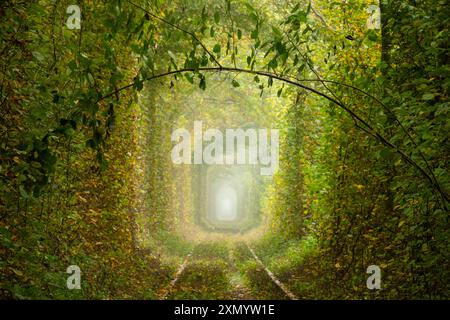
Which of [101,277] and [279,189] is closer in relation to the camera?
[101,277]

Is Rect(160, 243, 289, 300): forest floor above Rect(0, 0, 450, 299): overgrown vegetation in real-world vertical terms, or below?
below

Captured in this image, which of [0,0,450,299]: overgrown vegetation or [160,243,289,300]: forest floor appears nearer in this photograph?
[0,0,450,299]: overgrown vegetation

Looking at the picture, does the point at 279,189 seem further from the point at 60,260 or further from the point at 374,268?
the point at 60,260

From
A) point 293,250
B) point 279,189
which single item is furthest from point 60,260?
point 279,189

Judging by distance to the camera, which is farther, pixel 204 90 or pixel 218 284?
pixel 218 284

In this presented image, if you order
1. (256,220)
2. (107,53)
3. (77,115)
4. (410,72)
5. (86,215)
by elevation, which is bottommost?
(256,220)

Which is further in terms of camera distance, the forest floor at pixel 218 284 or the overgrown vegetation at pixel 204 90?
the forest floor at pixel 218 284

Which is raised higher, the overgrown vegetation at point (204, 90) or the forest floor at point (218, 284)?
the overgrown vegetation at point (204, 90)

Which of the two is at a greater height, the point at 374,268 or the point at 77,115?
the point at 77,115

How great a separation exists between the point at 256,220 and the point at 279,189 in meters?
18.0

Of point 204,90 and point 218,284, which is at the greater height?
point 204,90

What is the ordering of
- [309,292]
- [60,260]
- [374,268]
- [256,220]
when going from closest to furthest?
[60,260]
[374,268]
[309,292]
[256,220]

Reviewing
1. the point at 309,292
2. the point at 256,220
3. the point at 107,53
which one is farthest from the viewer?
the point at 256,220
